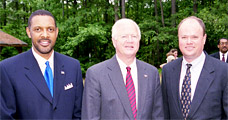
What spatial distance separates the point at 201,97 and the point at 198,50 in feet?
1.91

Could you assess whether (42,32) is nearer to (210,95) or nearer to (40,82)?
(40,82)

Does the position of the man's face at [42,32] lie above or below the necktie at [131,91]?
above

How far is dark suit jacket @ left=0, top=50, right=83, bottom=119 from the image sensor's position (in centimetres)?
260

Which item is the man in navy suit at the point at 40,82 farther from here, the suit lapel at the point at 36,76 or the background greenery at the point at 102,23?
the background greenery at the point at 102,23

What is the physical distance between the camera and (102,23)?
21.5m

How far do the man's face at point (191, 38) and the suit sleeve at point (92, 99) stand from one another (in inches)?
46.3

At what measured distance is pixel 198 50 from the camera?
2848mm

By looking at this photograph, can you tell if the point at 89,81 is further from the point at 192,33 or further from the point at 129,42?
the point at 192,33

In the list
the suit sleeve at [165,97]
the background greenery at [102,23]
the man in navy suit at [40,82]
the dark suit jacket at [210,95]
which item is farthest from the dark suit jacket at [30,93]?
the background greenery at [102,23]

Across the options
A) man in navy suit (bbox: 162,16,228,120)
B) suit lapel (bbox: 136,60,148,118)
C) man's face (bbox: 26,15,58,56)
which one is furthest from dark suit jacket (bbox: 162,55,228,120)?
man's face (bbox: 26,15,58,56)

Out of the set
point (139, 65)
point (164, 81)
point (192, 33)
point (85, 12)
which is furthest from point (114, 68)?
point (85, 12)

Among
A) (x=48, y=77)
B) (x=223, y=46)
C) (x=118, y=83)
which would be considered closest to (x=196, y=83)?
(x=118, y=83)

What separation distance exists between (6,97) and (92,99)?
978mm

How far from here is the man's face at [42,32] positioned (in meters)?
2.75
